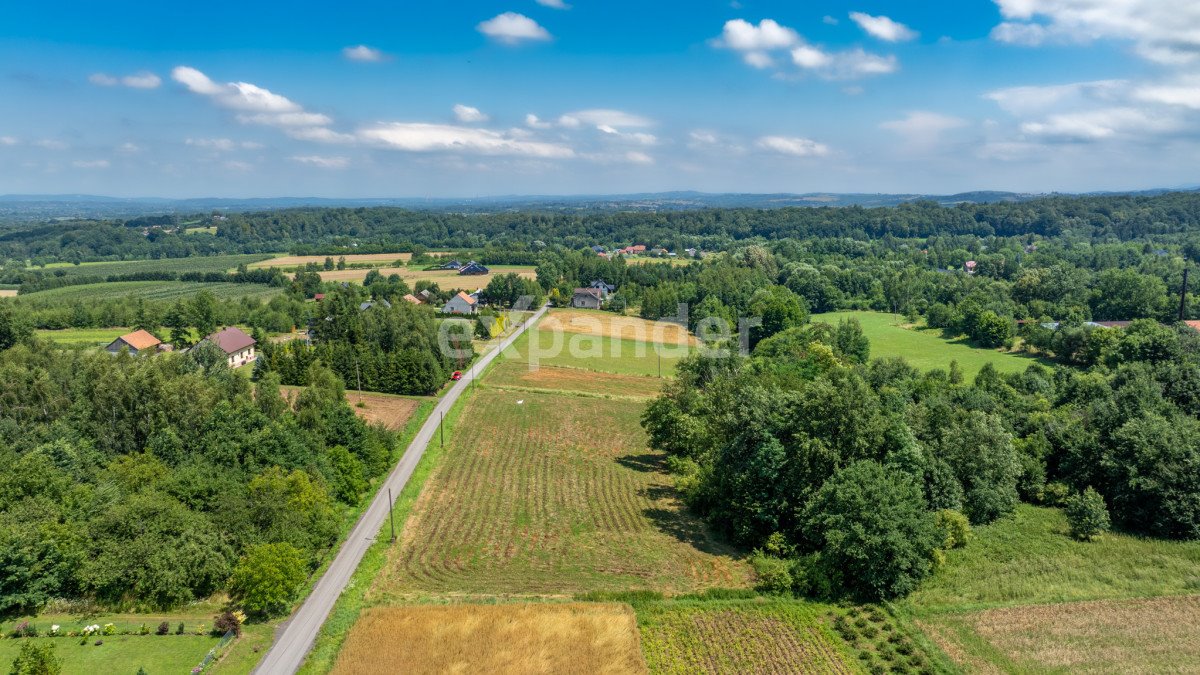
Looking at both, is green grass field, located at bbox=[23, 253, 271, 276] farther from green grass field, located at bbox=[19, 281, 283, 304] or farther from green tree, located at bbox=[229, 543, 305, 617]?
green tree, located at bbox=[229, 543, 305, 617]

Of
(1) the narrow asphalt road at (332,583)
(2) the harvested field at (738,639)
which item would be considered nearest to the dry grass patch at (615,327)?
(1) the narrow asphalt road at (332,583)

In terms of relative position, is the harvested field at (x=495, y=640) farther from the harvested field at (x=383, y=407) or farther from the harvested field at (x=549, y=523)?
the harvested field at (x=383, y=407)

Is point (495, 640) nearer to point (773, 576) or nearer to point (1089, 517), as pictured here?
point (773, 576)

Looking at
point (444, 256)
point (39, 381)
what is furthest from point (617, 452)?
point (444, 256)

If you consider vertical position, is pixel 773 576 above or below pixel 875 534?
below

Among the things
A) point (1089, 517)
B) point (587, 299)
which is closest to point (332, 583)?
point (1089, 517)

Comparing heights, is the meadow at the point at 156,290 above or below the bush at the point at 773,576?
above

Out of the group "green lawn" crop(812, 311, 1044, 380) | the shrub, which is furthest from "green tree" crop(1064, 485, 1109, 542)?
the shrub
